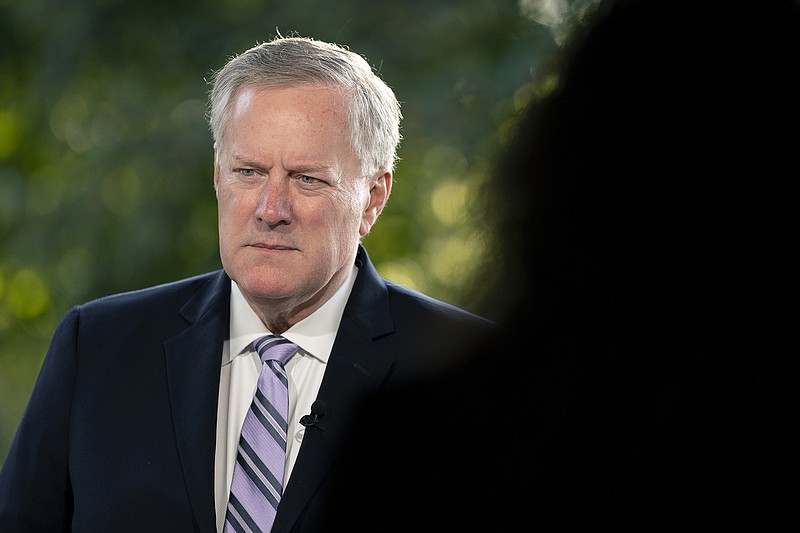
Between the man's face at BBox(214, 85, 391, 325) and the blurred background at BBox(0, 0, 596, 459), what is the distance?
2229 mm

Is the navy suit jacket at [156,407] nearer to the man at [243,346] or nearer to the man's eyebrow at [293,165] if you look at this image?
the man at [243,346]

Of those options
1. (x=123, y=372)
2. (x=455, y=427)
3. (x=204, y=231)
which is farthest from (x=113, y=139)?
(x=455, y=427)

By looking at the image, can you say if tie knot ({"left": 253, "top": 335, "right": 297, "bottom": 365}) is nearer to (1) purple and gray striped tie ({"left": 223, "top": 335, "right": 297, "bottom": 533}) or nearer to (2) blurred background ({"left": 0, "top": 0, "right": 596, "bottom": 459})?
(1) purple and gray striped tie ({"left": 223, "top": 335, "right": 297, "bottom": 533})

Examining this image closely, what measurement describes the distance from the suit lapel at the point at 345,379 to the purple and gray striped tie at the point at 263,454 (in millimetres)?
41

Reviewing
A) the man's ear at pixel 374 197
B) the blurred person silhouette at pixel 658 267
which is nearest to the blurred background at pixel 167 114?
the man's ear at pixel 374 197

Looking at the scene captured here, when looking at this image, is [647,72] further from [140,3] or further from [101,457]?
[140,3]

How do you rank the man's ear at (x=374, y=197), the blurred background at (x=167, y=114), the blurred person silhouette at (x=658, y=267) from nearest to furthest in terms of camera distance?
1. the blurred person silhouette at (x=658, y=267)
2. the man's ear at (x=374, y=197)
3. the blurred background at (x=167, y=114)

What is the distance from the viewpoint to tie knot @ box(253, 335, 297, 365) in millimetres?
2268

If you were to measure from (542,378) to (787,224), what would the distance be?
0.19 meters

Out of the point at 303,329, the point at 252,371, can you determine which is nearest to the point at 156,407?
the point at 252,371

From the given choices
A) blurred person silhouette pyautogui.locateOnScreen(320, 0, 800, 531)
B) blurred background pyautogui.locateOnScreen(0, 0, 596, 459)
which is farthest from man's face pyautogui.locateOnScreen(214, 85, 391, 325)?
blurred background pyautogui.locateOnScreen(0, 0, 596, 459)

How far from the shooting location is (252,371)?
2.31m

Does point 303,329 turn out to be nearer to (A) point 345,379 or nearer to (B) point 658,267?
(A) point 345,379

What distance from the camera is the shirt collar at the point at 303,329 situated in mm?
2314
